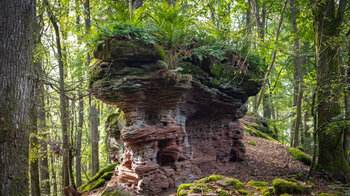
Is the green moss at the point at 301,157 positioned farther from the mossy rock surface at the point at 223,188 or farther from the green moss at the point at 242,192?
the green moss at the point at 242,192

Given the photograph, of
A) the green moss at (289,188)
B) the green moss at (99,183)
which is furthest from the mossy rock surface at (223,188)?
the green moss at (99,183)

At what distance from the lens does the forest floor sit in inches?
303

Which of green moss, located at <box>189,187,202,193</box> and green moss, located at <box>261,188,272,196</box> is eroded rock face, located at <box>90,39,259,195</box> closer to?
green moss, located at <box>189,187,202,193</box>

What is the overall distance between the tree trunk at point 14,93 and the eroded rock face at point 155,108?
108 inches

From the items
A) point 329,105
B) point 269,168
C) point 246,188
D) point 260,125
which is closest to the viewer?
point 246,188

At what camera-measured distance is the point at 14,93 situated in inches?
181

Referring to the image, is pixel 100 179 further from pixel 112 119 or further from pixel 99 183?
pixel 112 119

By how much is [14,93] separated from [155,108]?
470cm

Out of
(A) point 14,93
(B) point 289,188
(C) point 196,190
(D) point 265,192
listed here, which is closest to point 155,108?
(C) point 196,190

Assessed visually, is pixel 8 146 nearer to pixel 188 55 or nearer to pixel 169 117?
pixel 169 117

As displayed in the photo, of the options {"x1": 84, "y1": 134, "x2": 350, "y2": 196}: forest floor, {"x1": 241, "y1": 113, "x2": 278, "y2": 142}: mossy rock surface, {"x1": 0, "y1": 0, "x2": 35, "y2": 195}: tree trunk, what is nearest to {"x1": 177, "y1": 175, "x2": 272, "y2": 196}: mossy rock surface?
{"x1": 84, "y1": 134, "x2": 350, "y2": 196}: forest floor

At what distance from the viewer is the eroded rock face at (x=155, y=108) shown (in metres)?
7.80

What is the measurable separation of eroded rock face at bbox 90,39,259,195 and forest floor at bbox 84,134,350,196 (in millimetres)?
897

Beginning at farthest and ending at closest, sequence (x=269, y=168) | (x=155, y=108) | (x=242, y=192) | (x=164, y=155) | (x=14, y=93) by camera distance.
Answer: (x=269, y=168) < (x=164, y=155) < (x=155, y=108) < (x=242, y=192) < (x=14, y=93)
